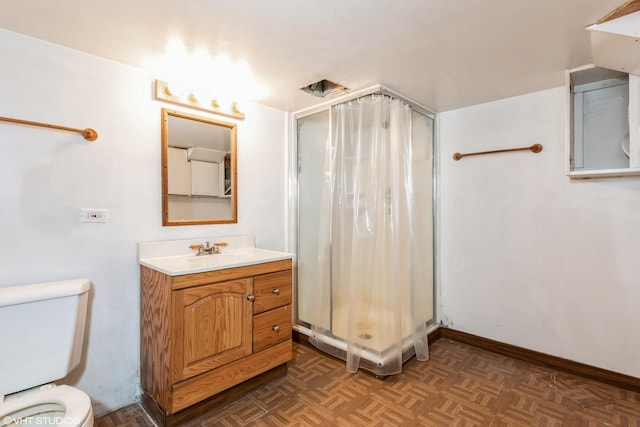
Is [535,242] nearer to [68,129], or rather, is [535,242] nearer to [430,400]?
[430,400]

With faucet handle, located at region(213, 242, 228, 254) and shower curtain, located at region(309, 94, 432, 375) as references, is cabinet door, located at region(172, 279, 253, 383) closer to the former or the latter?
faucet handle, located at region(213, 242, 228, 254)

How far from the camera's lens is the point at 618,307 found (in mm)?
2012

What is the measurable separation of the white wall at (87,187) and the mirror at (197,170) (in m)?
0.06

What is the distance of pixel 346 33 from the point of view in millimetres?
1533

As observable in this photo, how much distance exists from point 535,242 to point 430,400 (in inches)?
54.5

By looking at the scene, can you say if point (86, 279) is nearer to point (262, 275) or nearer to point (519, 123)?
point (262, 275)

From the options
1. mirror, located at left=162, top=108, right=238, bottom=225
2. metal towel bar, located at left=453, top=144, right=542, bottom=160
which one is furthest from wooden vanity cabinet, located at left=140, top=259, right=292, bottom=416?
metal towel bar, located at left=453, top=144, right=542, bottom=160

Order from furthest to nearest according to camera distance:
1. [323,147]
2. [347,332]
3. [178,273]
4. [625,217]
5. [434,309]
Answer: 1. [434,309]
2. [323,147]
3. [347,332]
4. [625,217]
5. [178,273]

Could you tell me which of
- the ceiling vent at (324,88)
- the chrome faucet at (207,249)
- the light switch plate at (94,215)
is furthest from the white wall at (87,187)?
the ceiling vent at (324,88)

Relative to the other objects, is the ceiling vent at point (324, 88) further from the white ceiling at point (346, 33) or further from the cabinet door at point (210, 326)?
the cabinet door at point (210, 326)

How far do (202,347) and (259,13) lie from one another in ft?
5.54

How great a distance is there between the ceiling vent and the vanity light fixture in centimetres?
55

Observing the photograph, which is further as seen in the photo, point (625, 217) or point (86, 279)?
point (625, 217)

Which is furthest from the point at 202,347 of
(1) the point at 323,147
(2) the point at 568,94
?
(2) the point at 568,94
